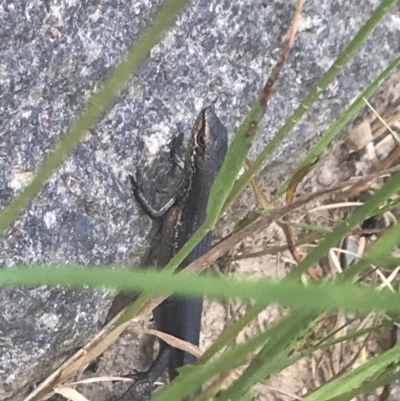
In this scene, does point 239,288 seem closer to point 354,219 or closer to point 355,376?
point 354,219

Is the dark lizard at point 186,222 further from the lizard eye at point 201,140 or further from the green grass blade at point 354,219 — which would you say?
the green grass blade at point 354,219

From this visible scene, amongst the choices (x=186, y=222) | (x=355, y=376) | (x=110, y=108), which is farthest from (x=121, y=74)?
(x=186, y=222)

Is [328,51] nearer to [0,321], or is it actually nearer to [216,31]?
[216,31]

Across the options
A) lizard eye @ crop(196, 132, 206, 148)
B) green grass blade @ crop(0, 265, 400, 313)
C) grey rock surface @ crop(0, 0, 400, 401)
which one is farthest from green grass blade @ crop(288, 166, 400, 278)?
lizard eye @ crop(196, 132, 206, 148)

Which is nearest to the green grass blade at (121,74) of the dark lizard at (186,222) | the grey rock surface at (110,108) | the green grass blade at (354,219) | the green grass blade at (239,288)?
the green grass blade at (239,288)

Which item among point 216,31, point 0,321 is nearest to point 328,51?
point 216,31

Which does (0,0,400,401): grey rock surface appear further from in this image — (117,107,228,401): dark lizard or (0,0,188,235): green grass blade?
(0,0,188,235): green grass blade
